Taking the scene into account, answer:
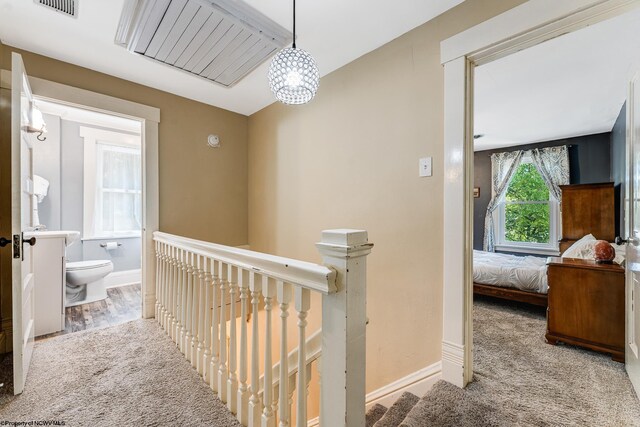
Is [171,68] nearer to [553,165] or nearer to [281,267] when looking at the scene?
[281,267]

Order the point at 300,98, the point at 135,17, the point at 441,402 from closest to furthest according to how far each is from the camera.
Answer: the point at 441,402 → the point at 300,98 → the point at 135,17

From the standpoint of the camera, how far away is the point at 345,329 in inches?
31.3

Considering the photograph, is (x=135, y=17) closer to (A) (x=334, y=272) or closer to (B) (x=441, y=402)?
(A) (x=334, y=272)

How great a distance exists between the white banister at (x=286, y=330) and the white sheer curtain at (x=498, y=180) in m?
5.06

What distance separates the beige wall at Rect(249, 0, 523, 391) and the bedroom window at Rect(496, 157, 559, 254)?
433 cm

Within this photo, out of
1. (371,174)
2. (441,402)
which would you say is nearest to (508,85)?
(371,174)

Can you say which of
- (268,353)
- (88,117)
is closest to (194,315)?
(268,353)

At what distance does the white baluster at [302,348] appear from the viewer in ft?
3.03

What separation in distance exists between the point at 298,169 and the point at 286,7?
1300 mm

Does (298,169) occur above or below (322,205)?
above

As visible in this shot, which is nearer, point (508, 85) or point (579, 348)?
point (579, 348)

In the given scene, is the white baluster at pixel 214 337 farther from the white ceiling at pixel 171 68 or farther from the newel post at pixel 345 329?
the white ceiling at pixel 171 68

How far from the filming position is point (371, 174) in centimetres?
200

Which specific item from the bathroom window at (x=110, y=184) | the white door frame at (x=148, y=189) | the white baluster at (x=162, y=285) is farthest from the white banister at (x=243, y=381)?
the bathroom window at (x=110, y=184)
